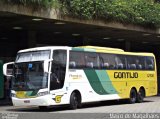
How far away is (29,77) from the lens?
20969 millimetres

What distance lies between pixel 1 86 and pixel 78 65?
9380mm

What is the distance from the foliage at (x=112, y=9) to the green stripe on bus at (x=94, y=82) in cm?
411

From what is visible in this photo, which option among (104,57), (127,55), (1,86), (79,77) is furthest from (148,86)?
(1,86)

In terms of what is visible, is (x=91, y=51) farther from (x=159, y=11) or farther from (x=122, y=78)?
(x=159, y=11)

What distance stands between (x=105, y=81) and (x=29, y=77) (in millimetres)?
5284

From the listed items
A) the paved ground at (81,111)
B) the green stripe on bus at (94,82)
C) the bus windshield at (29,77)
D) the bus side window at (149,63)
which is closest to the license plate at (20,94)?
the bus windshield at (29,77)

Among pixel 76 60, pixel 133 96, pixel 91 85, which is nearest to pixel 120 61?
pixel 133 96

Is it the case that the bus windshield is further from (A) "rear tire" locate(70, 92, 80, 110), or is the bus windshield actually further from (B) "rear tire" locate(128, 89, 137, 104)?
(B) "rear tire" locate(128, 89, 137, 104)

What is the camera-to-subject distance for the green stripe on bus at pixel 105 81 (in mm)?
24234

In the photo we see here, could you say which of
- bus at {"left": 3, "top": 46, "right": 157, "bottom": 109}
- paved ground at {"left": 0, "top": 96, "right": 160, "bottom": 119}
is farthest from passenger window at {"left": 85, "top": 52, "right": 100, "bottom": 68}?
paved ground at {"left": 0, "top": 96, "right": 160, "bottom": 119}

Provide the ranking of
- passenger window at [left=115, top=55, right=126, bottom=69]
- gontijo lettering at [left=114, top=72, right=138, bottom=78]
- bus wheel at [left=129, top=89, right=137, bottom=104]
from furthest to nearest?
1. bus wheel at [left=129, top=89, right=137, bottom=104]
2. passenger window at [left=115, top=55, right=126, bottom=69]
3. gontijo lettering at [left=114, top=72, right=138, bottom=78]

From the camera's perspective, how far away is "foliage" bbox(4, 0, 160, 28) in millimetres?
25406

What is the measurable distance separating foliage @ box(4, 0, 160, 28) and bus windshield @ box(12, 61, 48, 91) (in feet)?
10.8

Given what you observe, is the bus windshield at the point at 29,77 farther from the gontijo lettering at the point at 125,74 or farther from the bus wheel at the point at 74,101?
the gontijo lettering at the point at 125,74
